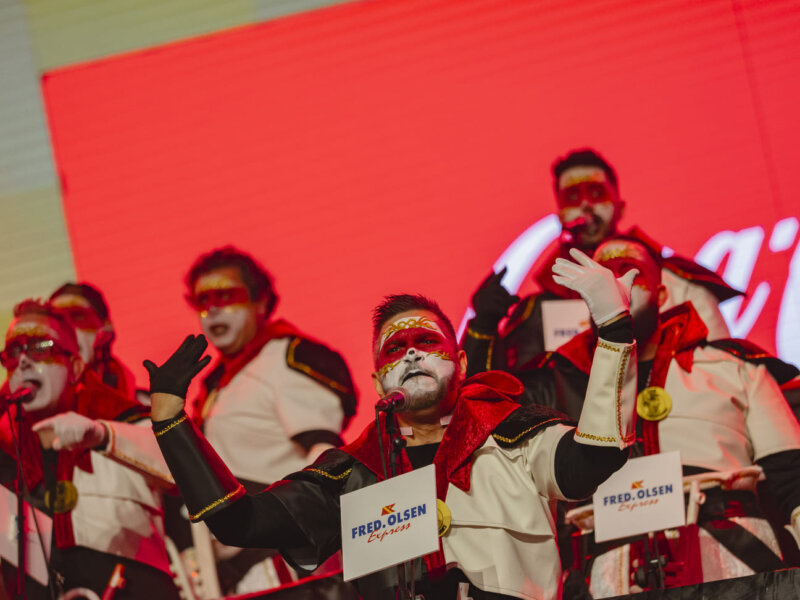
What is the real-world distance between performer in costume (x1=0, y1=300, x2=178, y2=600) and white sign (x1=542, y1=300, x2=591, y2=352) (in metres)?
1.60

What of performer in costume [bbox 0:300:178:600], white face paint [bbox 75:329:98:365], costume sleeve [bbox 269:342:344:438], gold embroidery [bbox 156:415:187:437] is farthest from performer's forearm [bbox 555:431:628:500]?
white face paint [bbox 75:329:98:365]

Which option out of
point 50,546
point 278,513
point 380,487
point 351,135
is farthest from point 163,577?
point 351,135

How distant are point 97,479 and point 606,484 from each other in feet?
6.76

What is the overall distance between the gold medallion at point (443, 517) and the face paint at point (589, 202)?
1877 mm

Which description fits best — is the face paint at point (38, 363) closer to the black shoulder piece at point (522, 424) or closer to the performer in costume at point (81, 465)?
the performer in costume at point (81, 465)

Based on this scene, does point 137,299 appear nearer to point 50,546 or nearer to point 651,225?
point 50,546

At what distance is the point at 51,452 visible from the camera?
16.3 feet

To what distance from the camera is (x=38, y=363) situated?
500 cm

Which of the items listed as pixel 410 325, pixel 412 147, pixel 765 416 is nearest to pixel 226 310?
pixel 412 147

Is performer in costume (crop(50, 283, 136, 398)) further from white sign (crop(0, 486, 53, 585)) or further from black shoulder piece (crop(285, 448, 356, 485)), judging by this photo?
black shoulder piece (crop(285, 448, 356, 485))

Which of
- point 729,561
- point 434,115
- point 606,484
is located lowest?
point 729,561

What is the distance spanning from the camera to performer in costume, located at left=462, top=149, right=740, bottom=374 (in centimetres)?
480

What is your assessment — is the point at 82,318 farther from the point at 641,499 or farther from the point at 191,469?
the point at 641,499

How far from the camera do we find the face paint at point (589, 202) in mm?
5137
